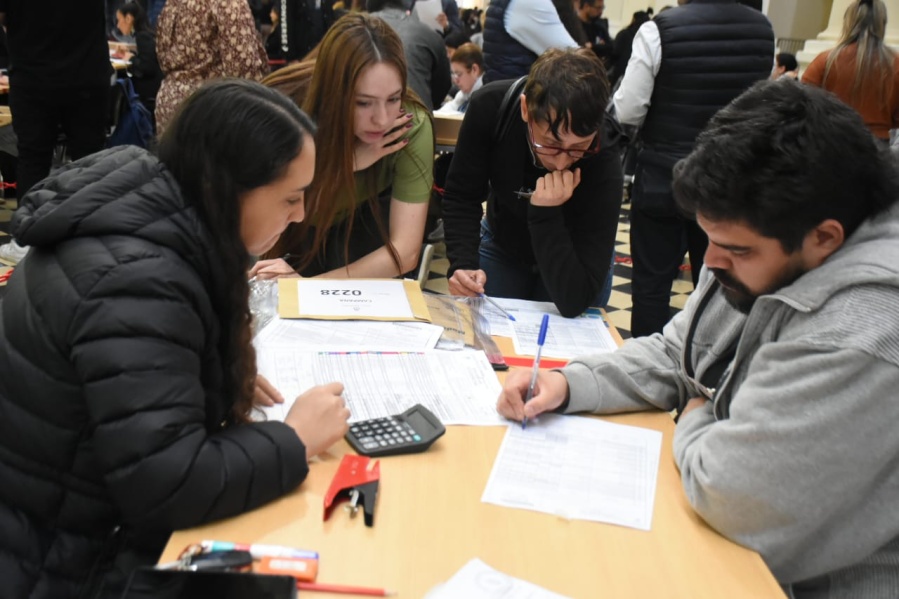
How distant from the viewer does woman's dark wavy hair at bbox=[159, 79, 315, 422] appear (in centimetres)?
111

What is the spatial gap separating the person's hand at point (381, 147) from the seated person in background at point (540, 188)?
0.17 meters

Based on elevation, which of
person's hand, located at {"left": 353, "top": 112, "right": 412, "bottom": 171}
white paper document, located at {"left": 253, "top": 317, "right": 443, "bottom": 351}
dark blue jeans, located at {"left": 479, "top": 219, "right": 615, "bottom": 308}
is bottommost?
dark blue jeans, located at {"left": 479, "top": 219, "right": 615, "bottom": 308}

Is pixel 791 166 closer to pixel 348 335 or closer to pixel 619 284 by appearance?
pixel 348 335

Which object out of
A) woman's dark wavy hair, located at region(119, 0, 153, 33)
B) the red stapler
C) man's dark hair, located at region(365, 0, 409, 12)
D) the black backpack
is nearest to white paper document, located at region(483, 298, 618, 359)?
the red stapler

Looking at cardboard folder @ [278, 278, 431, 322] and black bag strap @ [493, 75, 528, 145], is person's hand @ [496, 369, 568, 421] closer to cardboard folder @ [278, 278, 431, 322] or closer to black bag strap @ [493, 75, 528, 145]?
cardboard folder @ [278, 278, 431, 322]

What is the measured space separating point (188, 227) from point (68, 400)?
0.88ft

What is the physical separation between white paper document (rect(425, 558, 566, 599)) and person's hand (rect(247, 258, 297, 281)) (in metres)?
1.19

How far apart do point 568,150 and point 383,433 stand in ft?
3.07

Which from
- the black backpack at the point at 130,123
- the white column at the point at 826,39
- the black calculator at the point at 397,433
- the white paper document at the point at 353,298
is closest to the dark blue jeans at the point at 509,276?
the white paper document at the point at 353,298

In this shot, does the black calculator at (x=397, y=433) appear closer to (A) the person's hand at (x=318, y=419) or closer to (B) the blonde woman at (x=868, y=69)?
(A) the person's hand at (x=318, y=419)

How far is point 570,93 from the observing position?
1.75 meters

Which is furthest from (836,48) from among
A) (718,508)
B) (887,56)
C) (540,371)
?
(718,508)

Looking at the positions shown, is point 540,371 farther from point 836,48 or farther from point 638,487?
point 836,48

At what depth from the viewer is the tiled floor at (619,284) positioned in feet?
12.9
